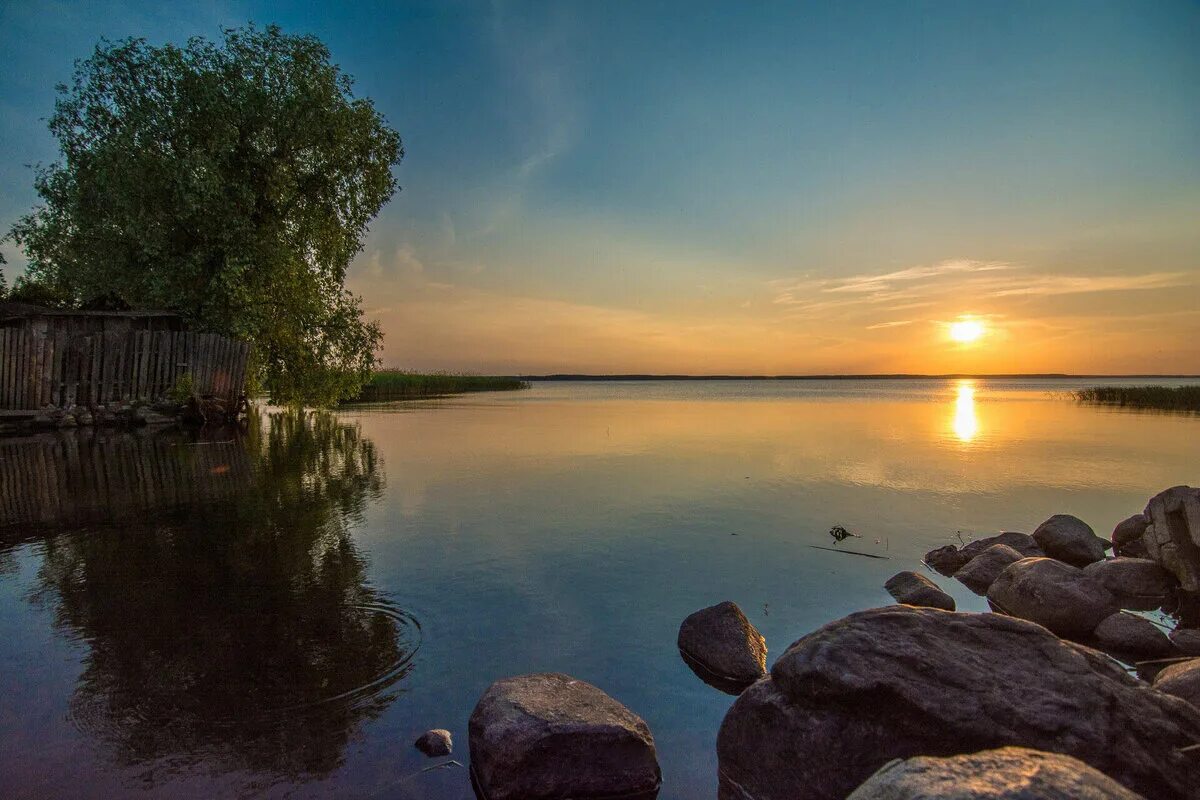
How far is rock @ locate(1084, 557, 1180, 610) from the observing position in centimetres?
814

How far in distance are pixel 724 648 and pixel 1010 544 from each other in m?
6.79

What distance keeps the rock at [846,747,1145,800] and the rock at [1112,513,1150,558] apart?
10932mm

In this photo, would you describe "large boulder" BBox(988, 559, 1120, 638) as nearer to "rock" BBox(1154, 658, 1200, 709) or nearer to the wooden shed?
"rock" BBox(1154, 658, 1200, 709)

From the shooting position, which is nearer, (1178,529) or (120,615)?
(120,615)

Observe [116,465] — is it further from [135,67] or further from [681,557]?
[135,67]

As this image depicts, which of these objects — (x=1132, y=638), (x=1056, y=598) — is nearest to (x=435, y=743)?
(x=1056, y=598)

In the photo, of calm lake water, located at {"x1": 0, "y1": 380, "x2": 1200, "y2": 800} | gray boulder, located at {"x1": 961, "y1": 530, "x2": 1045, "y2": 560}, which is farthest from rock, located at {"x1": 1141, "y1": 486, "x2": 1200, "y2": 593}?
calm lake water, located at {"x1": 0, "y1": 380, "x2": 1200, "y2": 800}

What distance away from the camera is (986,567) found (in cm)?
882

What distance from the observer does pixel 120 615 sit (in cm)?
664

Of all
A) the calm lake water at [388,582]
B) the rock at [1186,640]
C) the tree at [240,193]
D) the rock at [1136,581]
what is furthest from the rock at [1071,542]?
the tree at [240,193]

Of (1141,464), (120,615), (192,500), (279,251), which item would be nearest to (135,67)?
(279,251)

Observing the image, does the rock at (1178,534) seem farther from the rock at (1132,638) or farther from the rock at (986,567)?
the rock at (1132,638)

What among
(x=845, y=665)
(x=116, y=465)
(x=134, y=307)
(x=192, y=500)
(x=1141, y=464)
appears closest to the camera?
(x=845, y=665)

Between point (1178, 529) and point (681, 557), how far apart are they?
6861 mm
